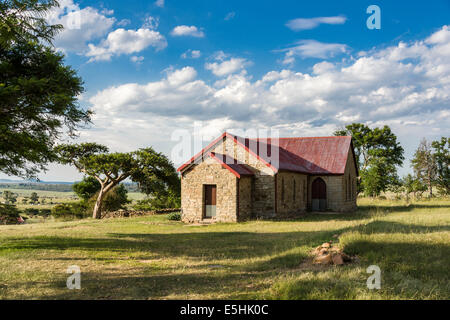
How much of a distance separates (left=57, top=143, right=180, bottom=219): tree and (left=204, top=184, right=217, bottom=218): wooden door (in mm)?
9536

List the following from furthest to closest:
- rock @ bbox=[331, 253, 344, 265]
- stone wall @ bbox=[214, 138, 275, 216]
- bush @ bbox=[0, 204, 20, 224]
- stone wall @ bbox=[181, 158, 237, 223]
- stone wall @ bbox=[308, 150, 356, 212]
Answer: bush @ bbox=[0, 204, 20, 224] → stone wall @ bbox=[308, 150, 356, 212] → stone wall @ bbox=[214, 138, 275, 216] → stone wall @ bbox=[181, 158, 237, 223] → rock @ bbox=[331, 253, 344, 265]

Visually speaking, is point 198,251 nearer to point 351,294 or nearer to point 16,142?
point 351,294

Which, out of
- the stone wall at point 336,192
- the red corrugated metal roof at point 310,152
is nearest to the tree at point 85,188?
the red corrugated metal roof at point 310,152

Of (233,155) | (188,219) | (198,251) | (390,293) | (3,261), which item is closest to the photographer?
(390,293)

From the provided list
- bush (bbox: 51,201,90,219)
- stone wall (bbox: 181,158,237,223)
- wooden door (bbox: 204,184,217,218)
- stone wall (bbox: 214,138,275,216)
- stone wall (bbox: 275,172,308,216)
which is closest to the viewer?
stone wall (bbox: 181,158,237,223)

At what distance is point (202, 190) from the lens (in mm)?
22453

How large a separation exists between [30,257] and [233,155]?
15.4 m

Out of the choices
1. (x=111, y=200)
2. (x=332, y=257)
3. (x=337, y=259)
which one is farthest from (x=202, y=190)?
A: (x=111, y=200)

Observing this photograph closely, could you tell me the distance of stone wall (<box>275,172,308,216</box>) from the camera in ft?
78.4

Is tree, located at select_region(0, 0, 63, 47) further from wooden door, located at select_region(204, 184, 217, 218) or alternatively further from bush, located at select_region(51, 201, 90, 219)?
bush, located at select_region(51, 201, 90, 219)

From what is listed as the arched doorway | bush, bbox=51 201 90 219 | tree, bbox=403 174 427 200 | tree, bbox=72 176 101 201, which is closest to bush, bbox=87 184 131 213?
bush, bbox=51 201 90 219
